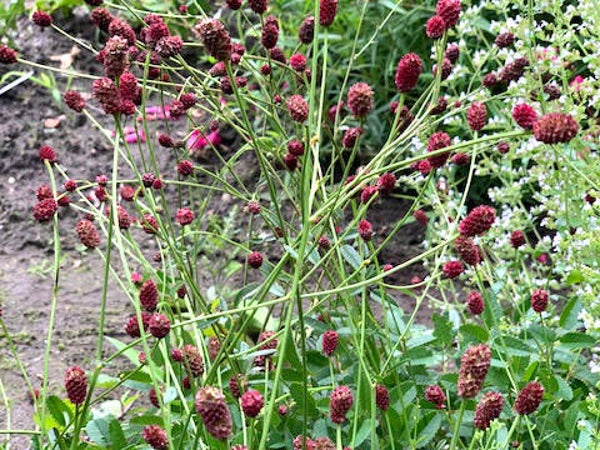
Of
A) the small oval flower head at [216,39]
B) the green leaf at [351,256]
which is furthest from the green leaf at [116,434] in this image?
the small oval flower head at [216,39]

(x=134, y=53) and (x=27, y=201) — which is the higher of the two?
(x=134, y=53)

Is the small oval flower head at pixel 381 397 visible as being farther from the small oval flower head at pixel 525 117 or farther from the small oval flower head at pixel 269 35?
the small oval flower head at pixel 269 35

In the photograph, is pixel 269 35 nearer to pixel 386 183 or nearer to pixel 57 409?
pixel 386 183

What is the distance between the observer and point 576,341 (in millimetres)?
1631

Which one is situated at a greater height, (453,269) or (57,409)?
(453,269)

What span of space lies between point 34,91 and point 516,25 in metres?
2.56

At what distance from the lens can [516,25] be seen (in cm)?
194

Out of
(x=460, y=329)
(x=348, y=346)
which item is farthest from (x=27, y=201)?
(x=460, y=329)

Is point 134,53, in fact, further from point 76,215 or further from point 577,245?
point 76,215

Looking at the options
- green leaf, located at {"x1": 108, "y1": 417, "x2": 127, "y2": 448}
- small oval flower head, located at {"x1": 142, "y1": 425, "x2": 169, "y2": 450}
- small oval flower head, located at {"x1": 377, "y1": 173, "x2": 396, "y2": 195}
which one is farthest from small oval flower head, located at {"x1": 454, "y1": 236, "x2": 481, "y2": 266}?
green leaf, located at {"x1": 108, "y1": 417, "x2": 127, "y2": 448}

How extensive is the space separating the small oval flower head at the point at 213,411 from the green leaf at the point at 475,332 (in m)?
0.74

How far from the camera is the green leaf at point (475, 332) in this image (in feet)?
5.29

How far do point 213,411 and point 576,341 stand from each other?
2.88 feet

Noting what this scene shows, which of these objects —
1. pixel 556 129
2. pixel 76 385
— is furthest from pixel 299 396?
pixel 556 129
